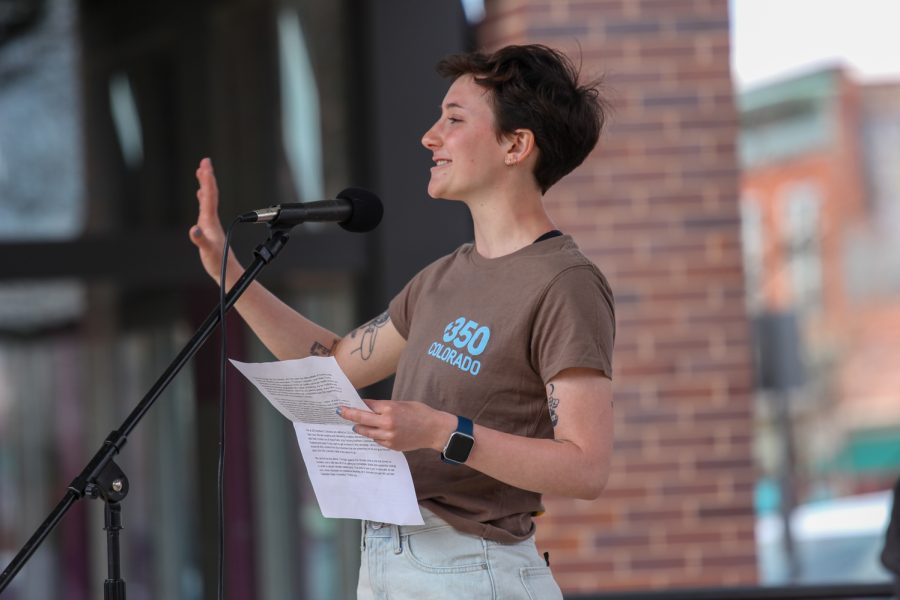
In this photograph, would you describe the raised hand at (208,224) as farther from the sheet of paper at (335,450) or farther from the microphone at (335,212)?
the sheet of paper at (335,450)

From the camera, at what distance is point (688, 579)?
146 inches

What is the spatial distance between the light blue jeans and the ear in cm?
55

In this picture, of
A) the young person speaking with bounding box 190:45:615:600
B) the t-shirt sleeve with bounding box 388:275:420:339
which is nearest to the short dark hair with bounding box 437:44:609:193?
the young person speaking with bounding box 190:45:615:600

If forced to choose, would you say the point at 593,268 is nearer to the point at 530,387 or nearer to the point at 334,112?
the point at 530,387

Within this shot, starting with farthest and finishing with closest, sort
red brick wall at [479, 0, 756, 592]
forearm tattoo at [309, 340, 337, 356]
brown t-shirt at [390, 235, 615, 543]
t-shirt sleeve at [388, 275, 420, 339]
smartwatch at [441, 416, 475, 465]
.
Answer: red brick wall at [479, 0, 756, 592]
forearm tattoo at [309, 340, 337, 356]
t-shirt sleeve at [388, 275, 420, 339]
brown t-shirt at [390, 235, 615, 543]
smartwatch at [441, 416, 475, 465]

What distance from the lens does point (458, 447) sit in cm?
168

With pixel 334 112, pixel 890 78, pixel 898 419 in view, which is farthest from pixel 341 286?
pixel 898 419

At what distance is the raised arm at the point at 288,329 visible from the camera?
2.16 meters

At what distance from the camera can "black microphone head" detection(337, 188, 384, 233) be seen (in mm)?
1965

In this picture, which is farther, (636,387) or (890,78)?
(890,78)

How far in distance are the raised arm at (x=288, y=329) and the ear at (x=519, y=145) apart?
1.27 feet

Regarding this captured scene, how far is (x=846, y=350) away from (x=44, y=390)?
223 inches

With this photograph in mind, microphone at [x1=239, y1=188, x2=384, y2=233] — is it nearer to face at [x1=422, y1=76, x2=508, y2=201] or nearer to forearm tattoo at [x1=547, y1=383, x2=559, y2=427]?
face at [x1=422, y1=76, x2=508, y2=201]

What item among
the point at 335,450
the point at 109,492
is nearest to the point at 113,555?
the point at 109,492
